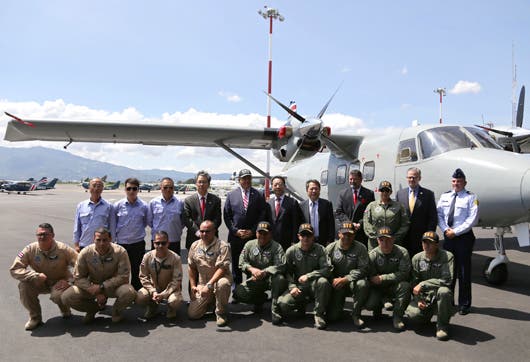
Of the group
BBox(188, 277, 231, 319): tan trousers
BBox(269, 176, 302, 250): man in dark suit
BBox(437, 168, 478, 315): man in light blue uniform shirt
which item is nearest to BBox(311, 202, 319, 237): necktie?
BBox(269, 176, 302, 250): man in dark suit

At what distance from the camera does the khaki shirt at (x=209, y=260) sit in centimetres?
517

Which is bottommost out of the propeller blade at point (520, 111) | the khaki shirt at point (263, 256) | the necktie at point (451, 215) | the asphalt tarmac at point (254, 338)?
the asphalt tarmac at point (254, 338)

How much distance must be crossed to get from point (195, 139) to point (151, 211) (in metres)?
6.88

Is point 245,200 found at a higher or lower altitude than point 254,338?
higher

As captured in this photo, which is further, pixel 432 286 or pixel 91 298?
pixel 91 298

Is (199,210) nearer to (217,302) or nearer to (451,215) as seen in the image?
(217,302)

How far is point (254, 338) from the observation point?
435 cm

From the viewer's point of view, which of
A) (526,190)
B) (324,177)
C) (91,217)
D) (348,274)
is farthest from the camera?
(324,177)

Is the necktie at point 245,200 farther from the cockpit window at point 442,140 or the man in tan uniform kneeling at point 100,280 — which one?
the cockpit window at point 442,140

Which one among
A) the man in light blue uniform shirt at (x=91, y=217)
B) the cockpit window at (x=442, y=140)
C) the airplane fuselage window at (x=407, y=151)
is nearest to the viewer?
the man in light blue uniform shirt at (x=91, y=217)

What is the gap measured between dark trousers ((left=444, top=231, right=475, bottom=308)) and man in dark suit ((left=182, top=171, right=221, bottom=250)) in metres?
3.49

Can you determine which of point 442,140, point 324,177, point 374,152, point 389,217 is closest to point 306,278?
point 389,217

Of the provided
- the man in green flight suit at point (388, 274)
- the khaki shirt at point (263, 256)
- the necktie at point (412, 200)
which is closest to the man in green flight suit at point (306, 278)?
the khaki shirt at point (263, 256)

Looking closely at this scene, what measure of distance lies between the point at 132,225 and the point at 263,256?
2.05 m
